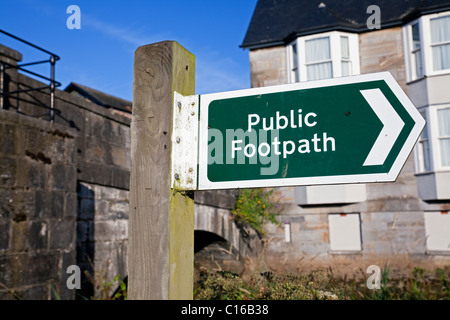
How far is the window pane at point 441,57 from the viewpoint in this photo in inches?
419

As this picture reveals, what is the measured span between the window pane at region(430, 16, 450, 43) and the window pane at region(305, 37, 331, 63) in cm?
261

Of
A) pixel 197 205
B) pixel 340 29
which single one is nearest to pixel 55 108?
pixel 197 205

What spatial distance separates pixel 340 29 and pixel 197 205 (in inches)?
264

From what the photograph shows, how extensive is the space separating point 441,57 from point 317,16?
343cm

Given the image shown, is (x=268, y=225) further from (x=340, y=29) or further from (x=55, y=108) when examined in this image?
(x=55, y=108)

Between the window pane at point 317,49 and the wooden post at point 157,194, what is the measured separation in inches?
413

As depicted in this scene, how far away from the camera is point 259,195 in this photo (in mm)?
10992

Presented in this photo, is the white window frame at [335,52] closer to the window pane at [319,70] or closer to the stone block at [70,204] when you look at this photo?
the window pane at [319,70]

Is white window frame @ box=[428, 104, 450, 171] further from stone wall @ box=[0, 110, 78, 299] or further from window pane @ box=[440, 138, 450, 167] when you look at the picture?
stone wall @ box=[0, 110, 78, 299]

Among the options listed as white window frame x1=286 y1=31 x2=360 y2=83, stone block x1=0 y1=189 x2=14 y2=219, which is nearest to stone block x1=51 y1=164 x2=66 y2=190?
stone block x1=0 y1=189 x2=14 y2=219

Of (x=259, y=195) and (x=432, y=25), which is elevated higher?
(x=432, y=25)

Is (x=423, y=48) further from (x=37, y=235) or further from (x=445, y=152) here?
(x=37, y=235)

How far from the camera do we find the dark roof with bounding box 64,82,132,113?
17541 millimetres

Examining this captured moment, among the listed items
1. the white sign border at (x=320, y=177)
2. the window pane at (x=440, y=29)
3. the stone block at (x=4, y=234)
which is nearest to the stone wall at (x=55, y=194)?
the stone block at (x=4, y=234)
